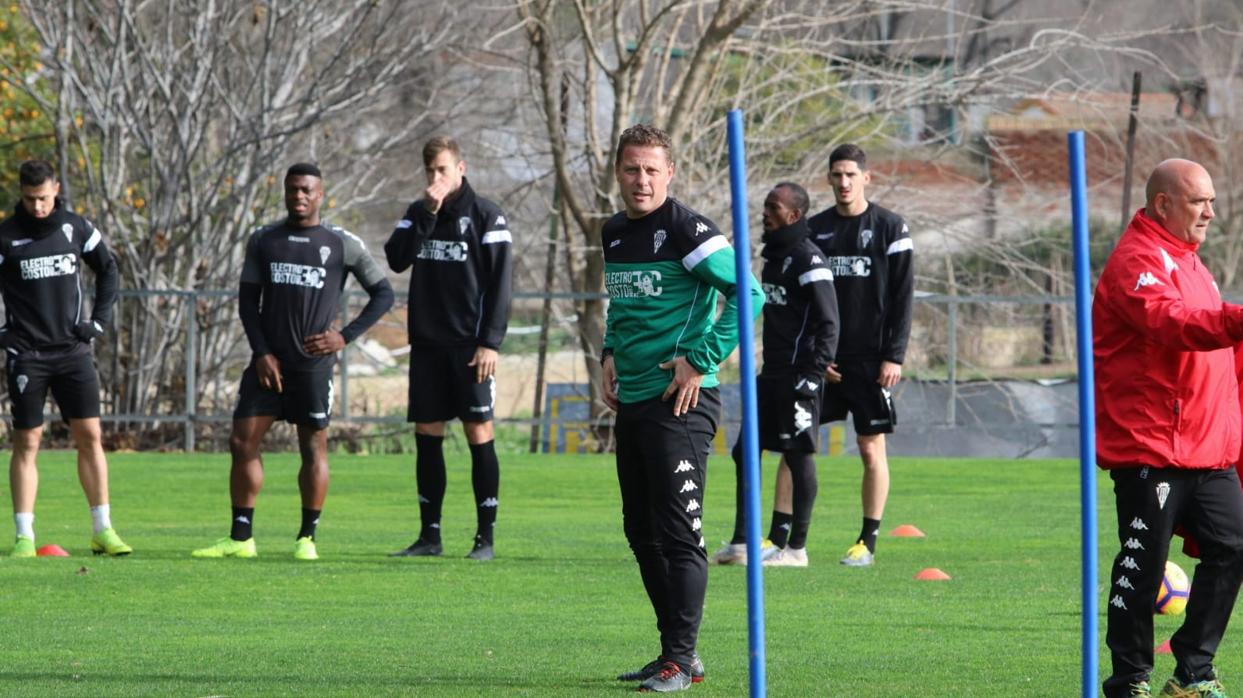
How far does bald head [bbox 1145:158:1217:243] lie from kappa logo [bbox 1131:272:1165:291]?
28cm

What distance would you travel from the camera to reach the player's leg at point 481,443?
10.2 metres

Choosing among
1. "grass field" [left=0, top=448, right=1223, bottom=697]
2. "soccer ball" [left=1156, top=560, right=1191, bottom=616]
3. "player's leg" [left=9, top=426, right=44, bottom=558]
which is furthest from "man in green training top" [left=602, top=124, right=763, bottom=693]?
"player's leg" [left=9, top=426, right=44, bottom=558]

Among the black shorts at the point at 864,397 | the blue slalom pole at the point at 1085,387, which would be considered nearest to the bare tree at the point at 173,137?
the black shorts at the point at 864,397

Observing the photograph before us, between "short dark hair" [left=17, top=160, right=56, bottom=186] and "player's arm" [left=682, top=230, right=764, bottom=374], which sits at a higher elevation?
"short dark hair" [left=17, top=160, right=56, bottom=186]

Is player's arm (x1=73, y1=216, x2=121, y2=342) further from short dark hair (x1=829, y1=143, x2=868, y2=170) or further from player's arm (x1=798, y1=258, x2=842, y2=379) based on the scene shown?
short dark hair (x1=829, y1=143, x2=868, y2=170)

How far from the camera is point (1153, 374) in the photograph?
18.9 ft

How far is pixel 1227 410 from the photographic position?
19.4ft

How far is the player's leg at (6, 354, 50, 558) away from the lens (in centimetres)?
1034

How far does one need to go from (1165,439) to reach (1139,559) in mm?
391

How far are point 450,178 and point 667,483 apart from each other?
13.7ft

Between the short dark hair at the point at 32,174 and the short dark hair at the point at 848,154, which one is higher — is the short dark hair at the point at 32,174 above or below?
below

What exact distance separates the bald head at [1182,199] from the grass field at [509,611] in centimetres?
156

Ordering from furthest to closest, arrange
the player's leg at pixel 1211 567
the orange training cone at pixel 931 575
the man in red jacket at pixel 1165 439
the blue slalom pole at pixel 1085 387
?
1. the orange training cone at pixel 931 575
2. the player's leg at pixel 1211 567
3. the man in red jacket at pixel 1165 439
4. the blue slalom pole at pixel 1085 387

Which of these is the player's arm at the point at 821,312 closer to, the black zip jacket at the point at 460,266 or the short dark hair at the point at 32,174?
the black zip jacket at the point at 460,266
